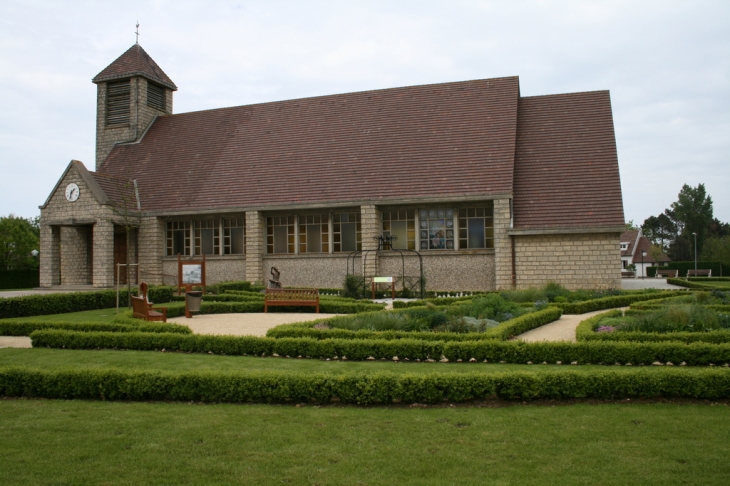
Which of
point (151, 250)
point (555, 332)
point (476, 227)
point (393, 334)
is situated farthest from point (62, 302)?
point (476, 227)

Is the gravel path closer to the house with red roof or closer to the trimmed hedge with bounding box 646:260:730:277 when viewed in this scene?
the trimmed hedge with bounding box 646:260:730:277

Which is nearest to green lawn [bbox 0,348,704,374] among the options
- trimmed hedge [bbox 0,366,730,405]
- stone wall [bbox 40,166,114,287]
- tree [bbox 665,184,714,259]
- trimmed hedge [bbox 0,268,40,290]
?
trimmed hedge [bbox 0,366,730,405]

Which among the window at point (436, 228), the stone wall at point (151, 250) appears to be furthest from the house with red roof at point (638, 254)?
the stone wall at point (151, 250)

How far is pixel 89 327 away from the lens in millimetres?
13484

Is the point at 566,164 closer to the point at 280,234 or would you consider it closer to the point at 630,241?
the point at 280,234

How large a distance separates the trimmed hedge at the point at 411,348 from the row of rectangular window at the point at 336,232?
15.0 m

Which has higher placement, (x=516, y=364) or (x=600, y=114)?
(x=600, y=114)

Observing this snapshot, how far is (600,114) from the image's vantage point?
26.7 metres

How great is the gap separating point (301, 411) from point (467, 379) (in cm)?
211

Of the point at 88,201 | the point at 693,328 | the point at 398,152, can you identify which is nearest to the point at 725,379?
the point at 693,328

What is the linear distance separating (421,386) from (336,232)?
19.5 m

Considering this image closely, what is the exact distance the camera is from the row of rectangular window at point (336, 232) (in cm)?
2502

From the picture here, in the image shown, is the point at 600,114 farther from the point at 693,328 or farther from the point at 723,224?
the point at 723,224

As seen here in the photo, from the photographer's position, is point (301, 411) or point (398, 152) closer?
point (301, 411)
